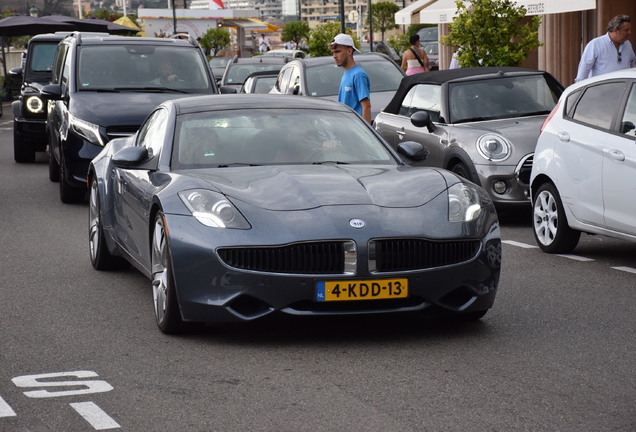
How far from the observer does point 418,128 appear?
39.5ft

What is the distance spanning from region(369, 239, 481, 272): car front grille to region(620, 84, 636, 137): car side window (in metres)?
2.69

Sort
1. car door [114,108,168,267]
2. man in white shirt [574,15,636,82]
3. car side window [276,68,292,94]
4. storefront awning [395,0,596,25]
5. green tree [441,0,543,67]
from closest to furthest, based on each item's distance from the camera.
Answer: car door [114,108,168,267], man in white shirt [574,15,636,82], green tree [441,0,543,67], storefront awning [395,0,596,25], car side window [276,68,292,94]

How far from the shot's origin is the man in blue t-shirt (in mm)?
11664

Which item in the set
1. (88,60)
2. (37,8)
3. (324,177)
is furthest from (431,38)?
(37,8)

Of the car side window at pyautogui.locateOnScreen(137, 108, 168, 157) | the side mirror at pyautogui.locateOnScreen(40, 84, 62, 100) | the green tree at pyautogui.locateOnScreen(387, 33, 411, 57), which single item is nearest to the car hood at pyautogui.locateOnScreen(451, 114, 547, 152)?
the car side window at pyautogui.locateOnScreen(137, 108, 168, 157)

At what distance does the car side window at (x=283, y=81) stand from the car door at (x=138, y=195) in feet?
30.8

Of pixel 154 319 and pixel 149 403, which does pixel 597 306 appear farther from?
pixel 149 403

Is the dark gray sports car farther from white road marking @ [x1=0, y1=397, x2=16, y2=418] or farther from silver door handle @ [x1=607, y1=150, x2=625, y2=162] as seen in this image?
silver door handle @ [x1=607, y1=150, x2=625, y2=162]

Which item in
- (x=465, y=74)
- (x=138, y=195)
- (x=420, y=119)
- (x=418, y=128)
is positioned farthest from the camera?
(x=418, y=128)

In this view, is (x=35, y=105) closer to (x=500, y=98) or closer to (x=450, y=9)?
(x=450, y=9)

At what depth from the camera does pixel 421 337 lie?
5949 mm

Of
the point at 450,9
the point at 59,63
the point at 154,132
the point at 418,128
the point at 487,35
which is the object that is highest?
the point at 450,9

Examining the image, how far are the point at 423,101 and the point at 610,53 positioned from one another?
2382 mm

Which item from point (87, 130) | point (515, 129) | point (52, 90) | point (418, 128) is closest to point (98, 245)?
point (87, 130)
